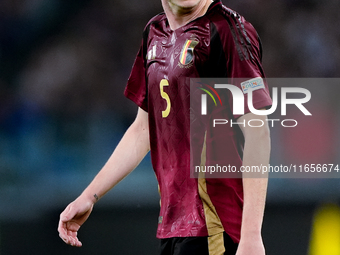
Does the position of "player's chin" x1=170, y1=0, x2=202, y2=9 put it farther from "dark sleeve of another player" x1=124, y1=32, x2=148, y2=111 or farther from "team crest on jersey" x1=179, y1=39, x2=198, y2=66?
"dark sleeve of another player" x1=124, y1=32, x2=148, y2=111

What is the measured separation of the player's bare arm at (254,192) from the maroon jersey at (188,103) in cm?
9

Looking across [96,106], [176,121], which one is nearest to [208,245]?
[176,121]

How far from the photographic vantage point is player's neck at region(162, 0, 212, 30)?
1.55 metres

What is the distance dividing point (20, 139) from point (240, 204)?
4.00m

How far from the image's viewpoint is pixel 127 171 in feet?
5.78

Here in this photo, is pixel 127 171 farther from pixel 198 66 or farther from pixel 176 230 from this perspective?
pixel 198 66

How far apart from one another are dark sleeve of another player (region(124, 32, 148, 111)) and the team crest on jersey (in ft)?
0.92

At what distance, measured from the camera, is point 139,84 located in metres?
1.80

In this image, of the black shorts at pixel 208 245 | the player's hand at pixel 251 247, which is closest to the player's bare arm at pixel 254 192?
the player's hand at pixel 251 247

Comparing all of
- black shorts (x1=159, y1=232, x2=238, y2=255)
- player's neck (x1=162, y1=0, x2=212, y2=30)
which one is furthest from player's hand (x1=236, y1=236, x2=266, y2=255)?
player's neck (x1=162, y1=0, x2=212, y2=30)

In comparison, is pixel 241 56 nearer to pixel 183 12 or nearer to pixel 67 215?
pixel 183 12

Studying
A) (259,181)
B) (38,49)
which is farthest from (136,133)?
(38,49)

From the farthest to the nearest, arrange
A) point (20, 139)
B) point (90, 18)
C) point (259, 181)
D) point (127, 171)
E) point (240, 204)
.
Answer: point (90, 18) → point (20, 139) → point (127, 171) → point (240, 204) → point (259, 181)

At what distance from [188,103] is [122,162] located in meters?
0.38
